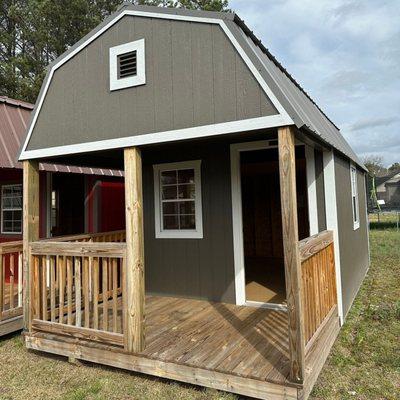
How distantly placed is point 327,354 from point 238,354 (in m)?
1.02

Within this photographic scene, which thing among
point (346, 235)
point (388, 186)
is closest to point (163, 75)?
point (346, 235)

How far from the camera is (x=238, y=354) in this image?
3.29 m

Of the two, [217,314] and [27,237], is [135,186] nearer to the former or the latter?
[27,237]

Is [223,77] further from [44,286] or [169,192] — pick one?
[44,286]

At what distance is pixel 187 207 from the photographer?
5578mm

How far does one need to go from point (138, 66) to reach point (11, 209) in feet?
17.3

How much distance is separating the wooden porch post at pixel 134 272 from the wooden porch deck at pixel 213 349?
6.7 inches

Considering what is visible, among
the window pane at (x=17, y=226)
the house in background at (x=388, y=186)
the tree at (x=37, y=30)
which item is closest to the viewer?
the window pane at (x=17, y=226)

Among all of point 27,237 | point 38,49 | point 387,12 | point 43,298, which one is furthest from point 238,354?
point 38,49

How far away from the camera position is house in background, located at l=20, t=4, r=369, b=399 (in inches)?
121

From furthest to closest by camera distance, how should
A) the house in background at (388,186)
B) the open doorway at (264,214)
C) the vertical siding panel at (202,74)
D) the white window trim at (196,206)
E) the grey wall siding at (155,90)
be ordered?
the house in background at (388,186) < the open doorway at (264,214) < the white window trim at (196,206) < the vertical siding panel at (202,74) < the grey wall siding at (155,90)

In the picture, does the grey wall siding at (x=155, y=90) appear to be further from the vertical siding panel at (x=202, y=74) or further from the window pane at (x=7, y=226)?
the window pane at (x=7, y=226)

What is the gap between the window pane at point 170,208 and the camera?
5684 millimetres

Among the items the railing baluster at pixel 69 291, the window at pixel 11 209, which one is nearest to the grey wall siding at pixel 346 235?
the railing baluster at pixel 69 291
